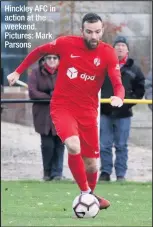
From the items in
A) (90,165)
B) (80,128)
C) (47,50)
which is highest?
(47,50)

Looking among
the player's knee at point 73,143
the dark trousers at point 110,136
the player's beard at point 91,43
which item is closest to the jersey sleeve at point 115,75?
the player's beard at point 91,43

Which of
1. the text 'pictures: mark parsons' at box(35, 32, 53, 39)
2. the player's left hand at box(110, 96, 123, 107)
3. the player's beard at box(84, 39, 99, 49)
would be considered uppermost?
the player's beard at box(84, 39, 99, 49)

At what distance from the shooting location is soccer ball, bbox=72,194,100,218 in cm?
1052

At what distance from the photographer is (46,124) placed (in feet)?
52.0

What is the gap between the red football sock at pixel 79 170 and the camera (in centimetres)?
1087

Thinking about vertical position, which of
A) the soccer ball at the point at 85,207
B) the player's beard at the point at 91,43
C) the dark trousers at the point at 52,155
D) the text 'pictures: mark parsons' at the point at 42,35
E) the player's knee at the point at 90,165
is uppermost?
the player's beard at the point at 91,43

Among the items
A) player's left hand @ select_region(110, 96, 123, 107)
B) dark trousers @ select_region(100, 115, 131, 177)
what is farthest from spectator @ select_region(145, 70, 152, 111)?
player's left hand @ select_region(110, 96, 123, 107)

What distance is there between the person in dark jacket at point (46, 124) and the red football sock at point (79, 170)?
192 inches

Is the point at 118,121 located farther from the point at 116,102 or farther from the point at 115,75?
the point at 116,102

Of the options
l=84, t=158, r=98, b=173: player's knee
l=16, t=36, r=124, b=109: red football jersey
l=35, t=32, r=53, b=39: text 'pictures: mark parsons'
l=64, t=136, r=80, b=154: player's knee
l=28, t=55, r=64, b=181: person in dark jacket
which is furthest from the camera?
l=35, t=32, r=53, b=39: text 'pictures: mark parsons'

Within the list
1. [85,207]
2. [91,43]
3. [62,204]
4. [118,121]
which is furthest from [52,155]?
[85,207]

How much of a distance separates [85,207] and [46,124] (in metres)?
5.41

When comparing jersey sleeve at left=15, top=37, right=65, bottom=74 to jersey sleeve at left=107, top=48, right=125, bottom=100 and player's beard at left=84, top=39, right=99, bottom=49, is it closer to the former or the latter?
player's beard at left=84, top=39, right=99, bottom=49

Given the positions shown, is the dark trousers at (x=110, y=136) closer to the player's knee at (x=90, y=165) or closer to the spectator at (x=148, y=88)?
the spectator at (x=148, y=88)
